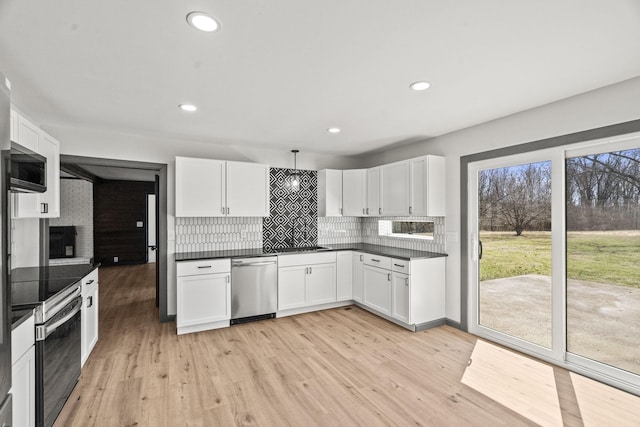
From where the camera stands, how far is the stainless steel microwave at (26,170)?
5.80ft

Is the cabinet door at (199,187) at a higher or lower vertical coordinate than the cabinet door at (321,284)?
higher

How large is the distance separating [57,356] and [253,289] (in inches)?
85.5

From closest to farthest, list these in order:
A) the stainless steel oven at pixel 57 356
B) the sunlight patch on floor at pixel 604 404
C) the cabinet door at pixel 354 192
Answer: the stainless steel oven at pixel 57 356 → the sunlight patch on floor at pixel 604 404 → the cabinet door at pixel 354 192

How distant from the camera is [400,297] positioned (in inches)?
152

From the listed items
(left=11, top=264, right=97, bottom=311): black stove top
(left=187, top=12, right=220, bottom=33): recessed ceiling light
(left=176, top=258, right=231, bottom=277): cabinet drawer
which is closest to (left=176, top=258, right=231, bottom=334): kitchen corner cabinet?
(left=176, top=258, right=231, bottom=277): cabinet drawer

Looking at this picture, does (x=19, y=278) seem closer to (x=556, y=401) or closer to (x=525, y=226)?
(x=556, y=401)

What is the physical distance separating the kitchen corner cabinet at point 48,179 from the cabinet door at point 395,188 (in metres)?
3.80

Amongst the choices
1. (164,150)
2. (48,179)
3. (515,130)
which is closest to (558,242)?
(515,130)

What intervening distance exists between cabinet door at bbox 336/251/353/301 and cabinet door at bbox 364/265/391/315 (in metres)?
0.33

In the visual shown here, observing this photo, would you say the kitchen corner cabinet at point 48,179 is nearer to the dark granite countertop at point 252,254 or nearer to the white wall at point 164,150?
the white wall at point 164,150

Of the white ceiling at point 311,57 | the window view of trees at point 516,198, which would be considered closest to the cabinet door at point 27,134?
the white ceiling at point 311,57

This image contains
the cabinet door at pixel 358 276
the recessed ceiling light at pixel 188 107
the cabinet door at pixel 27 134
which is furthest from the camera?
the cabinet door at pixel 358 276

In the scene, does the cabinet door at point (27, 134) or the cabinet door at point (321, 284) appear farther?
the cabinet door at point (321, 284)

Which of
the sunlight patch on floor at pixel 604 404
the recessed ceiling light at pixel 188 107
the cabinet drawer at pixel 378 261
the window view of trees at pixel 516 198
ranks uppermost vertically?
the recessed ceiling light at pixel 188 107
